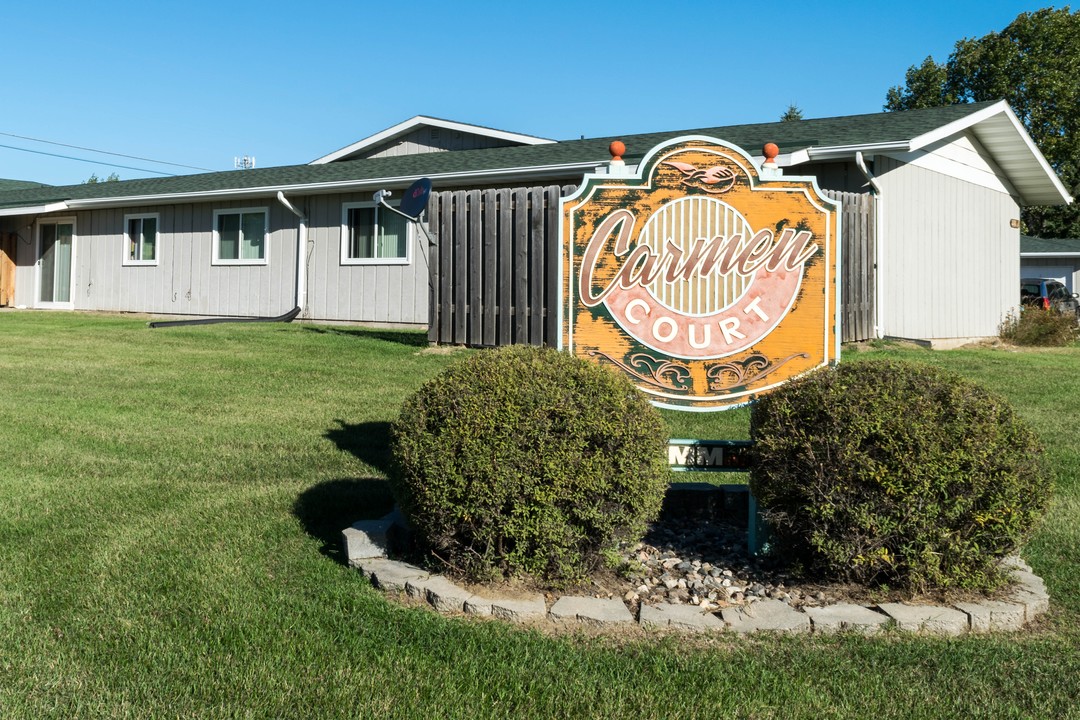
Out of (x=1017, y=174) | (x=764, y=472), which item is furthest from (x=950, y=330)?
(x=764, y=472)

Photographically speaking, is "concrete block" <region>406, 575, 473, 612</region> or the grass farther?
"concrete block" <region>406, 575, 473, 612</region>

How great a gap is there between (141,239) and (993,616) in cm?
2109

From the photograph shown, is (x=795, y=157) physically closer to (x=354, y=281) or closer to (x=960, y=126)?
(x=960, y=126)

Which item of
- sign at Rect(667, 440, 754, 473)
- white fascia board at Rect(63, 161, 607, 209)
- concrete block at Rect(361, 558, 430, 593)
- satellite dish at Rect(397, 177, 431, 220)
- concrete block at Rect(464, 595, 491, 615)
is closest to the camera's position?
concrete block at Rect(464, 595, 491, 615)

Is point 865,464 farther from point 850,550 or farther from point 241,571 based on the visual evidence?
point 241,571

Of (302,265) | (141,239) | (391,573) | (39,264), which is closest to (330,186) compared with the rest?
(302,265)

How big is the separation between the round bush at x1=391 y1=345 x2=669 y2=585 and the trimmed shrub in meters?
15.4

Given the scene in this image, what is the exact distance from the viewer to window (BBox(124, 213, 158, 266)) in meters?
21.3

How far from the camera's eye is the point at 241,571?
4.30m

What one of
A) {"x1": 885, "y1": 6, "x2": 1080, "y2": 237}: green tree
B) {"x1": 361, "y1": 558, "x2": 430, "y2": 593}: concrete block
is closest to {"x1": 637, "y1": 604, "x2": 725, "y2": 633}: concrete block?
{"x1": 361, "y1": 558, "x2": 430, "y2": 593}: concrete block

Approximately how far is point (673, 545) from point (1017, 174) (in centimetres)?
1680

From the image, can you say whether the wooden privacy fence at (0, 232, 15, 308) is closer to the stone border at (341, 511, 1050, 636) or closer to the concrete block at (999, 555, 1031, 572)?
the stone border at (341, 511, 1050, 636)

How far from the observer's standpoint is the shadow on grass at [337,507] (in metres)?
4.92

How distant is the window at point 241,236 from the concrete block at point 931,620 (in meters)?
17.5
